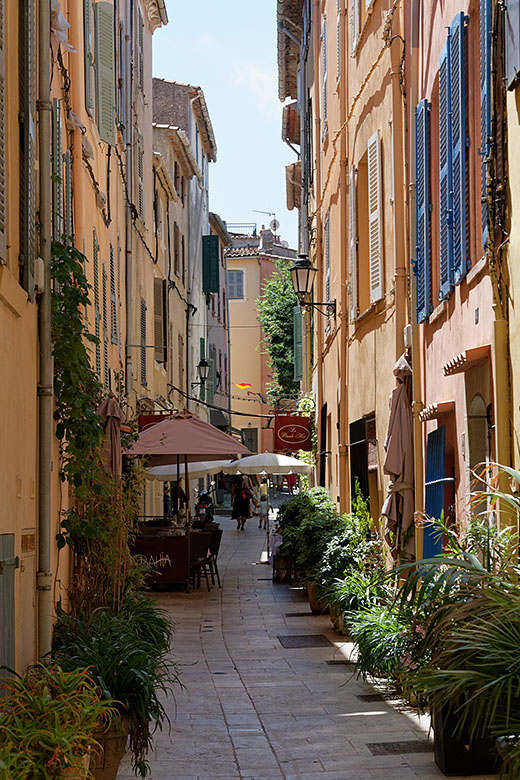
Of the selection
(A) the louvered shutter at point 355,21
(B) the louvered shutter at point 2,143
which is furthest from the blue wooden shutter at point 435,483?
(A) the louvered shutter at point 355,21

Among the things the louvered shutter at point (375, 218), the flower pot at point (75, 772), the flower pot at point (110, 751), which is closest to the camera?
the flower pot at point (75, 772)

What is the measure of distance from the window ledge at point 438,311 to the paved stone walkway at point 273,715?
3078 millimetres

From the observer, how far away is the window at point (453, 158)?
7.61 metres

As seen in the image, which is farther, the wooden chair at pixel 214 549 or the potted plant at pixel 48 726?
the wooden chair at pixel 214 549

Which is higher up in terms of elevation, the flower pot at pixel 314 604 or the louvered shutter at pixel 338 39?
the louvered shutter at pixel 338 39

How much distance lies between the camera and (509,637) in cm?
452

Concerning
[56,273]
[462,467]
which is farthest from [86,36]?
[462,467]

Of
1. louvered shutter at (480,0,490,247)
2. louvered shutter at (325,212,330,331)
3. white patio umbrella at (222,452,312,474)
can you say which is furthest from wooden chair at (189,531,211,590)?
louvered shutter at (480,0,490,247)

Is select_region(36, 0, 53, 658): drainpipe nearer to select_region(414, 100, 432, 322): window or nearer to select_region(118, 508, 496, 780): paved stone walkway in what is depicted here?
select_region(118, 508, 496, 780): paved stone walkway

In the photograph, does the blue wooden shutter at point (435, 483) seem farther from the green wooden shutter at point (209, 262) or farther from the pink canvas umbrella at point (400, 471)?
the green wooden shutter at point (209, 262)

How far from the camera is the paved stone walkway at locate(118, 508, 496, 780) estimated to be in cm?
636

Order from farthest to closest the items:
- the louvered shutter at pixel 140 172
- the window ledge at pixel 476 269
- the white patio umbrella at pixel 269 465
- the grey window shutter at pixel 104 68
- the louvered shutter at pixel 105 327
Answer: the louvered shutter at pixel 140 172 → the white patio umbrella at pixel 269 465 → the louvered shutter at pixel 105 327 → the grey window shutter at pixel 104 68 → the window ledge at pixel 476 269

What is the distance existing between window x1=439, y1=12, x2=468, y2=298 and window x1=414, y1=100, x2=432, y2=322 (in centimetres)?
67

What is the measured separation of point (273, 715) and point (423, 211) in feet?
14.6
